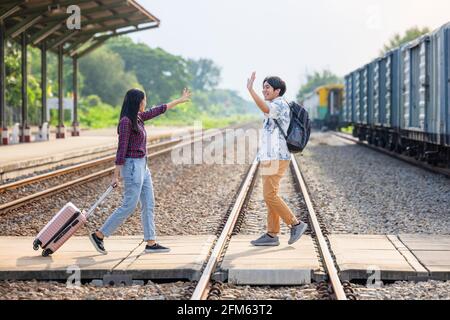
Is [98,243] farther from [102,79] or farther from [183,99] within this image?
[102,79]

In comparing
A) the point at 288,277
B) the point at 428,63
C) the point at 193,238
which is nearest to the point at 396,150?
the point at 428,63

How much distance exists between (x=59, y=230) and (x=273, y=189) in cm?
214

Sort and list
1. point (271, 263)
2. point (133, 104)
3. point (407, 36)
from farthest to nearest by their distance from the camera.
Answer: point (407, 36) < point (133, 104) < point (271, 263)

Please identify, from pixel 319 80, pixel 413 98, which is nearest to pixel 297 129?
pixel 413 98

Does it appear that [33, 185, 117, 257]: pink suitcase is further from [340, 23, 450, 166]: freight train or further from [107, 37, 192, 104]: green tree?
[107, 37, 192, 104]: green tree

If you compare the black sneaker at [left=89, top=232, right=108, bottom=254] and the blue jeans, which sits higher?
the blue jeans

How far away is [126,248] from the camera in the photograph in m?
8.18

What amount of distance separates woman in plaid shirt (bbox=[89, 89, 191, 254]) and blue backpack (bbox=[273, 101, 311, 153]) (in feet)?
3.78

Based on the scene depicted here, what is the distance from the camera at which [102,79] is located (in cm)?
10075

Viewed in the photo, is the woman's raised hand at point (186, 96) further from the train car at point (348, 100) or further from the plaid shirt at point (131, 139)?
the train car at point (348, 100)

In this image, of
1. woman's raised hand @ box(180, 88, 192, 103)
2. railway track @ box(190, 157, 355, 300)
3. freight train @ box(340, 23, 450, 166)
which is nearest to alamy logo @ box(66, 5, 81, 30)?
freight train @ box(340, 23, 450, 166)

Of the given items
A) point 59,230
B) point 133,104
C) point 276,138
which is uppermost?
point 133,104

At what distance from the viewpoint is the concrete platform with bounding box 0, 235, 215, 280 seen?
22.7 ft
